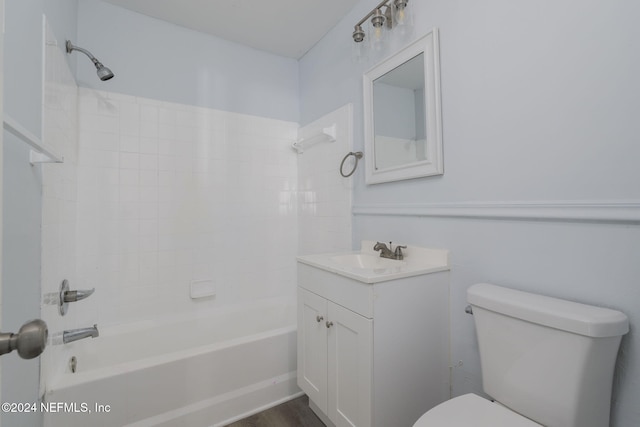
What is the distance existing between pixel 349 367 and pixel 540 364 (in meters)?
0.69

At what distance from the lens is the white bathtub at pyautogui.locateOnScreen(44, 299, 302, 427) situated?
4.35ft

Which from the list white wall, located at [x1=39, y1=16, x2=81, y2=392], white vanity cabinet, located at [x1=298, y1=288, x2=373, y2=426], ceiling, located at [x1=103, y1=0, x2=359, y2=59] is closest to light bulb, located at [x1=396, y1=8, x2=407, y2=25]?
ceiling, located at [x1=103, y1=0, x2=359, y2=59]

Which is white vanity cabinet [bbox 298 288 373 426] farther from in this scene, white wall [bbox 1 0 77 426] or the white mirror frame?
white wall [bbox 1 0 77 426]

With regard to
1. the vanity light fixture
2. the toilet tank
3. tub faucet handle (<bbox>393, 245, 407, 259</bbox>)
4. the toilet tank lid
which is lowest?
the toilet tank

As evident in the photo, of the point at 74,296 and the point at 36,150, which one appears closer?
the point at 36,150

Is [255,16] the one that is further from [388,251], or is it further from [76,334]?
[76,334]

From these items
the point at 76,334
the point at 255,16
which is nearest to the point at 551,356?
the point at 76,334

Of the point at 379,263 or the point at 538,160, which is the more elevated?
the point at 538,160

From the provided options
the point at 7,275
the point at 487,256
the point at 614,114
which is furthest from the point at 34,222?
the point at 614,114

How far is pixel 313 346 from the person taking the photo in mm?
1518

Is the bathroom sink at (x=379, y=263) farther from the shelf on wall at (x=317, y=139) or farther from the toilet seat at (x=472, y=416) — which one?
the shelf on wall at (x=317, y=139)

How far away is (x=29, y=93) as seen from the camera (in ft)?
3.44

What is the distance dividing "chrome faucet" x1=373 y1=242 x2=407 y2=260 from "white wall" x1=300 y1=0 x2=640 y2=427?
0.09 metres

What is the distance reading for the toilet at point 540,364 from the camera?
2.66ft
